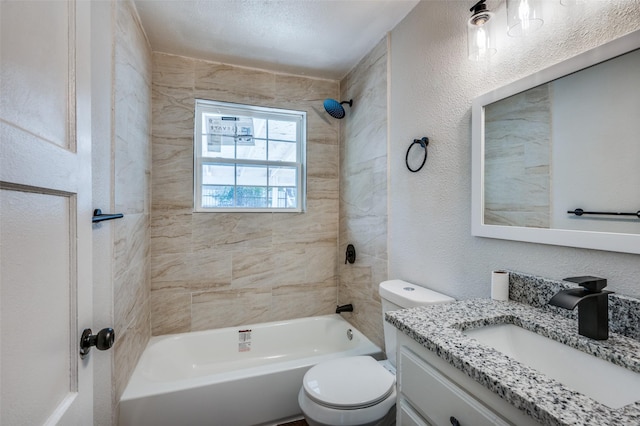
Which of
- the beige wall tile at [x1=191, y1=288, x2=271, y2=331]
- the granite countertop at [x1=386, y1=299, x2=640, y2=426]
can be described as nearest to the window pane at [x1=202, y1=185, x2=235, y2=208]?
the beige wall tile at [x1=191, y1=288, x2=271, y2=331]

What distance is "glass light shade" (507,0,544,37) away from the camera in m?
1.00

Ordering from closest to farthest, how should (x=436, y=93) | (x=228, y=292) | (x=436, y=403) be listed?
(x=436, y=403)
(x=436, y=93)
(x=228, y=292)

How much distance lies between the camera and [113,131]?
136 cm

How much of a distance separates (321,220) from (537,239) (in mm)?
1728

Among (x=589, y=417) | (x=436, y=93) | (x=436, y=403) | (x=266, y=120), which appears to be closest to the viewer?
(x=589, y=417)

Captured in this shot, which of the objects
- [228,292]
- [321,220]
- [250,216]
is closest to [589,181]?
[321,220]

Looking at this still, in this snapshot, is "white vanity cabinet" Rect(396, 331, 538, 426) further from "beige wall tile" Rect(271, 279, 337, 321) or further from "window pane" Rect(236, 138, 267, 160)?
"window pane" Rect(236, 138, 267, 160)

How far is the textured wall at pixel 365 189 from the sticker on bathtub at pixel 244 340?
0.82 metres

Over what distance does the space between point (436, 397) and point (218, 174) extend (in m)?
2.11

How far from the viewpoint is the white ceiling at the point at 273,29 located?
5.38 feet

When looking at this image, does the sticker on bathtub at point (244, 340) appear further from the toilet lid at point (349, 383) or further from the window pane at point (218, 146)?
the window pane at point (218, 146)

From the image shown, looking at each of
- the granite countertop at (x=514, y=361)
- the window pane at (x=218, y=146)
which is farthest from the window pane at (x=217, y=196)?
the granite countertop at (x=514, y=361)

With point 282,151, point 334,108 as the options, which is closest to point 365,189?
point 334,108

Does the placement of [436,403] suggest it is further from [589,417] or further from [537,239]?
[537,239]
